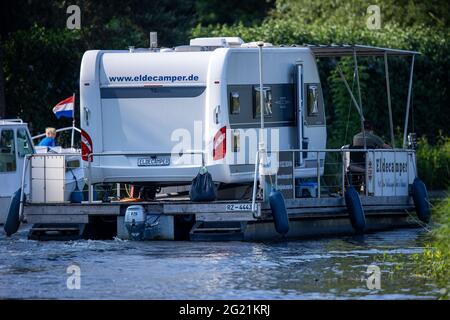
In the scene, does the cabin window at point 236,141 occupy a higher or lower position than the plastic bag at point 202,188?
higher

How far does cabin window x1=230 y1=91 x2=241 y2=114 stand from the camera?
23.1m

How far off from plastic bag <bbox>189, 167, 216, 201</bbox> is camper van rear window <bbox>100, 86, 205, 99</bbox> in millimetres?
1572

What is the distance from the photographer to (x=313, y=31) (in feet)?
124

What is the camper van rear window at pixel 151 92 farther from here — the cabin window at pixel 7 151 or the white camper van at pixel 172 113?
the cabin window at pixel 7 151

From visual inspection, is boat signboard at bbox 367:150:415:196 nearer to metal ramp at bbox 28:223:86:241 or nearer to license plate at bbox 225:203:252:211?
license plate at bbox 225:203:252:211

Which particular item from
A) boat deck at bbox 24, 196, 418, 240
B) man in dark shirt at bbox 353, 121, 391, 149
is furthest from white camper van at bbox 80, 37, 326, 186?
man in dark shirt at bbox 353, 121, 391, 149

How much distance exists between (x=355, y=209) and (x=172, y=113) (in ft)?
11.0

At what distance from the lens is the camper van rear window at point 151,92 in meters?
23.0

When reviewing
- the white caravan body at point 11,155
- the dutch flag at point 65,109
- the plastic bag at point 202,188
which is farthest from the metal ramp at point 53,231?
the dutch flag at point 65,109

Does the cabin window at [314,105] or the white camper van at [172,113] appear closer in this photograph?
the white camper van at [172,113]

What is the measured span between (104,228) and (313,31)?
50.9ft
